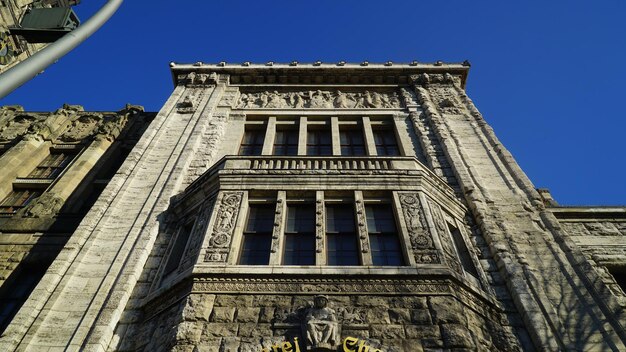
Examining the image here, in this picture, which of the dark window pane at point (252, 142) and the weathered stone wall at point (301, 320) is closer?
the weathered stone wall at point (301, 320)

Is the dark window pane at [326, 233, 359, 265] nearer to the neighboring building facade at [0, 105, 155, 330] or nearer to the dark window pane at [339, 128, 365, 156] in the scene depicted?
the dark window pane at [339, 128, 365, 156]

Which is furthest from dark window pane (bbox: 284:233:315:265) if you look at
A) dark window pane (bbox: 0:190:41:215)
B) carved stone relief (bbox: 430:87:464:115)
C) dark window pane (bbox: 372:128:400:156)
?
dark window pane (bbox: 0:190:41:215)

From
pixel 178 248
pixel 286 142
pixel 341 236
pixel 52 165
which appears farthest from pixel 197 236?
pixel 52 165

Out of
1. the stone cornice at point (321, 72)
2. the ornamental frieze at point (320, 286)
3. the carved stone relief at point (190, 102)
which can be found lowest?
the ornamental frieze at point (320, 286)

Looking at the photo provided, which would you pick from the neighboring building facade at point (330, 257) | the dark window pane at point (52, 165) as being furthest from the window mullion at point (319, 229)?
the dark window pane at point (52, 165)

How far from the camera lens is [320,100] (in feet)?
61.2

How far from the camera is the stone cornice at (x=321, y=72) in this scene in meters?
19.9

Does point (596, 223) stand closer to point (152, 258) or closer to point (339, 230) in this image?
point (339, 230)

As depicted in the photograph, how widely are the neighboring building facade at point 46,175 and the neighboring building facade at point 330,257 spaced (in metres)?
2.66

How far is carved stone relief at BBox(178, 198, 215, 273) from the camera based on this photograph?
9.70 m

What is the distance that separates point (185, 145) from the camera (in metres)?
14.9

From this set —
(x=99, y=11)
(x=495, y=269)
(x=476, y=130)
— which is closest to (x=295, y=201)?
(x=495, y=269)

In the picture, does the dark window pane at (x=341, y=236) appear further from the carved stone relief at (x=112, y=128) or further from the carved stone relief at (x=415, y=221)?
the carved stone relief at (x=112, y=128)

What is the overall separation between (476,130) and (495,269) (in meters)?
7.05
